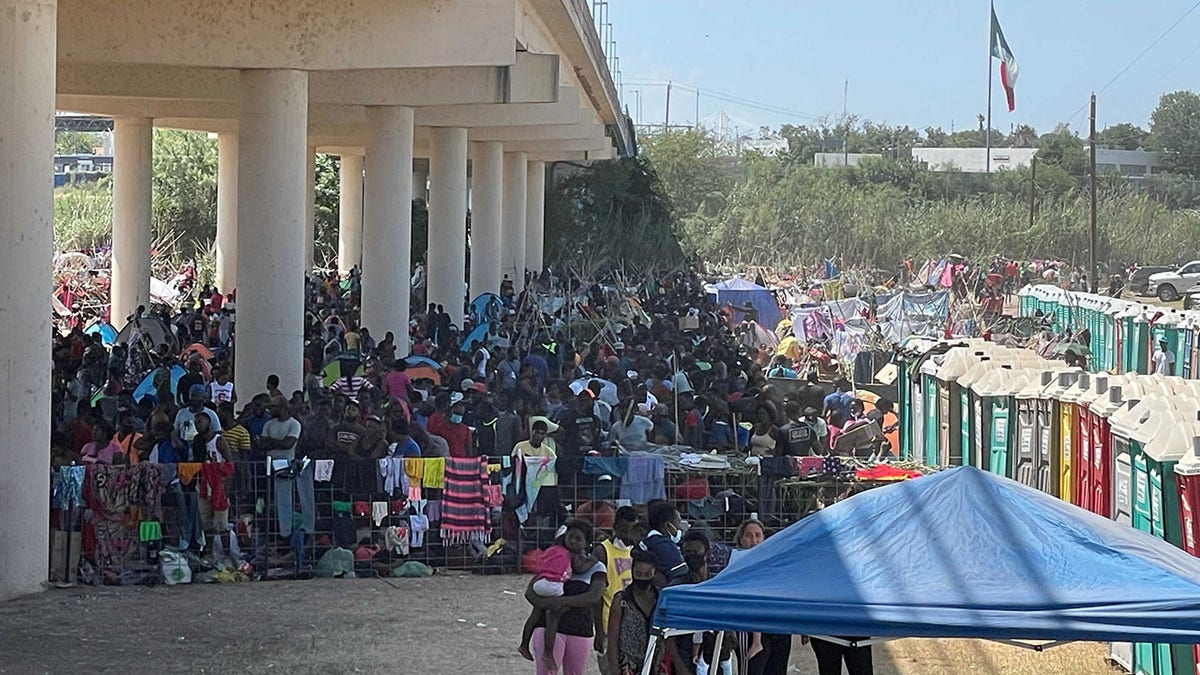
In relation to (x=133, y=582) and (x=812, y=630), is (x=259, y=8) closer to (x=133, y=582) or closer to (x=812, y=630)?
(x=133, y=582)

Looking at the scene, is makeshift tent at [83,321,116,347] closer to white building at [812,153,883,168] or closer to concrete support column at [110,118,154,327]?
concrete support column at [110,118,154,327]

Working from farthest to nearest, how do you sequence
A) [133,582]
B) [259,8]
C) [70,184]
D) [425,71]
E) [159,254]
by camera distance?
1. [70,184]
2. [159,254]
3. [425,71]
4. [259,8]
5. [133,582]

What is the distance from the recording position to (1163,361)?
89.7ft

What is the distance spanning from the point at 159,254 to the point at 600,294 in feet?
83.9

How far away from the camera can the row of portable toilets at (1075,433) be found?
10.5m

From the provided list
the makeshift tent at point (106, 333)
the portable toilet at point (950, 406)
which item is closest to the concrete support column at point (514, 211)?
the makeshift tent at point (106, 333)

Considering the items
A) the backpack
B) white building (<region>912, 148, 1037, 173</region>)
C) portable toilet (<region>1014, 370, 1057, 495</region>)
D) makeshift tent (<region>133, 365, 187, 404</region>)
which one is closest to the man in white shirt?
the backpack

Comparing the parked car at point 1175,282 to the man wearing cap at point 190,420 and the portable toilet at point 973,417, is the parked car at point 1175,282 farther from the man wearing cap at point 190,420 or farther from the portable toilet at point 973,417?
the man wearing cap at point 190,420

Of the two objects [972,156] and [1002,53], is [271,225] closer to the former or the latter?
[1002,53]

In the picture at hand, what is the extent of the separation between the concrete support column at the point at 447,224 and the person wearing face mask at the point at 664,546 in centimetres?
2411

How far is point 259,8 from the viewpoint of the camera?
804 inches

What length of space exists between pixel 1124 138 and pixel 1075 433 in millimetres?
140505

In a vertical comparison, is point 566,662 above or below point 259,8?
below

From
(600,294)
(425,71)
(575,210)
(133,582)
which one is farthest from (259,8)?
(575,210)
